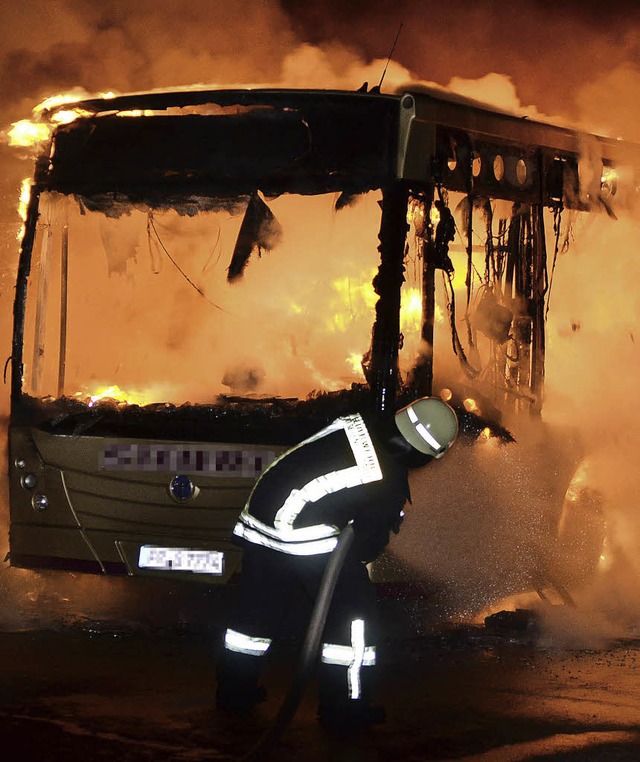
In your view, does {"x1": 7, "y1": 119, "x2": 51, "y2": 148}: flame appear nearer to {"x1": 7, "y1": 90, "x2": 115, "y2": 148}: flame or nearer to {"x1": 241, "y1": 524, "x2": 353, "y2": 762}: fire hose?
{"x1": 7, "y1": 90, "x2": 115, "y2": 148}: flame

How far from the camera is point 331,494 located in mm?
5781

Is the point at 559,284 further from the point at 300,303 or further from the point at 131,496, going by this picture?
the point at 131,496

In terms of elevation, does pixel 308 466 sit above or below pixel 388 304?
below

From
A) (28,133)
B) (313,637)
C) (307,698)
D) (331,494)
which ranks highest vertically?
(28,133)

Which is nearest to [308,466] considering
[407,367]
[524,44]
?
[407,367]

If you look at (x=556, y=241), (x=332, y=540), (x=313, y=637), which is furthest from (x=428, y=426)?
(x=556, y=241)

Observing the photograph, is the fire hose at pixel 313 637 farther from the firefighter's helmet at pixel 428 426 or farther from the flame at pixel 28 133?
the flame at pixel 28 133

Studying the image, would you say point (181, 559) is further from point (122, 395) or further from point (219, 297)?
point (219, 297)

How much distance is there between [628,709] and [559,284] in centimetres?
324

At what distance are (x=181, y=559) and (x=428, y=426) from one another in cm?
222

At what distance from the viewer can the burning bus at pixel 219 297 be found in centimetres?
738

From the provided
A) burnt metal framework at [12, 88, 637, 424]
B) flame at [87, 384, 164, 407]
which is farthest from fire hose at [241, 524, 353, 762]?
flame at [87, 384, 164, 407]

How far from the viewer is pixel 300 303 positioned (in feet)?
24.6

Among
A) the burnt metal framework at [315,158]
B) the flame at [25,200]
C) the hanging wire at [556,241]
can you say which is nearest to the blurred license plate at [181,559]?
the burnt metal framework at [315,158]
